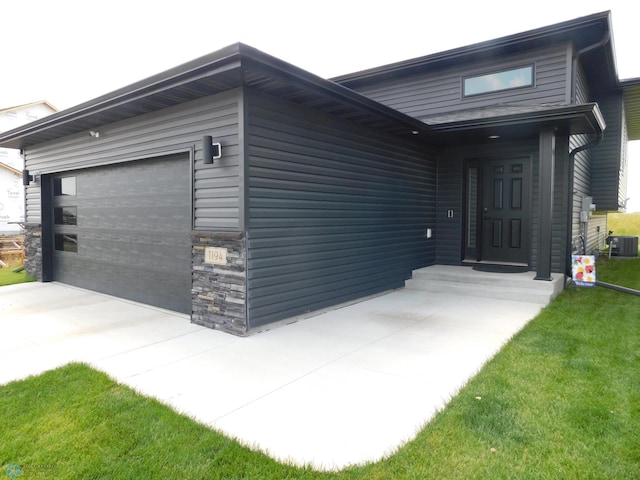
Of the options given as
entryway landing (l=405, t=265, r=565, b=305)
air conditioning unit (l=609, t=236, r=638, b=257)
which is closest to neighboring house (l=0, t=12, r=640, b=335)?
entryway landing (l=405, t=265, r=565, b=305)

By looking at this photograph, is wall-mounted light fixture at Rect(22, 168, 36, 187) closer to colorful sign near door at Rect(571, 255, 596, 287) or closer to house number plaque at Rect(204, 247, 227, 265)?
house number plaque at Rect(204, 247, 227, 265)

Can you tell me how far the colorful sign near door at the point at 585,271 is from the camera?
6.33 metres

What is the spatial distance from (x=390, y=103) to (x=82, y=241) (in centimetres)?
640

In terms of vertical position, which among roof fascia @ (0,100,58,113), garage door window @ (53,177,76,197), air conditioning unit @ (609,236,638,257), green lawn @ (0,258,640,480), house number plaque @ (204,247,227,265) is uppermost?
roof fascia @ (0,100,58,113)

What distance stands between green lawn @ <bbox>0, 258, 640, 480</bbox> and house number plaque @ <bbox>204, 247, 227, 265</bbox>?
1.61 m

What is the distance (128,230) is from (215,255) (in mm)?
2244

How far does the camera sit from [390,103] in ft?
28.4

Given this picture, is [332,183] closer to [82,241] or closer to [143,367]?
[143,367]

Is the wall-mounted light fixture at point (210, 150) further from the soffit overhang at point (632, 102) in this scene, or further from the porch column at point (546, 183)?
the soffit overhang at point (632, 102)

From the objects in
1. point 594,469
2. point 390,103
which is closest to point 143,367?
point 594,469

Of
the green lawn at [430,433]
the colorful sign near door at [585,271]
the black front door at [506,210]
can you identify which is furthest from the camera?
the black front door at [506,210]

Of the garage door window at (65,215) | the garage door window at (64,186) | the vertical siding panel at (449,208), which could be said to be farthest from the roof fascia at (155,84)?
the vertical siding panel at (449,208)

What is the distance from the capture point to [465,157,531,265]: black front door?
23.4 ft

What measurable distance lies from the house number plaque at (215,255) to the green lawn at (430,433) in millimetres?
1613
